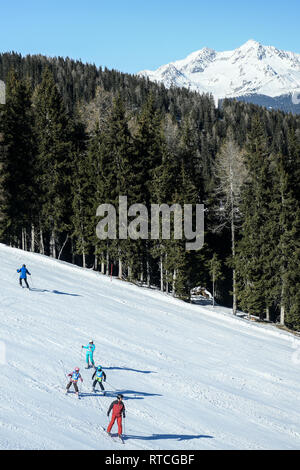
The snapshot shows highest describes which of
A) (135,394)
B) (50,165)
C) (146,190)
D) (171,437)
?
(50,165)

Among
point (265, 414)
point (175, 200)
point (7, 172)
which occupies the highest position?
point (7, 172)

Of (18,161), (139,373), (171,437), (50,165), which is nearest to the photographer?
(171,437)

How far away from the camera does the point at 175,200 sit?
39469 mm

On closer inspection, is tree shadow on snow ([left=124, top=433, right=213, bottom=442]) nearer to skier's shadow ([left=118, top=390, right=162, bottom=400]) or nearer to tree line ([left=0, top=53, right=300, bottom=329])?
skier's shadow ([left=118, top=390, right=162, bottom=400])

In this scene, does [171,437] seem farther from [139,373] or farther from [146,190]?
[146,190]

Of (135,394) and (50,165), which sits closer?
(135,394)

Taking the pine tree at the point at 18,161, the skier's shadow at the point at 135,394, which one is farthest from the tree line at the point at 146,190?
the skier's shadow at the point at 135,394

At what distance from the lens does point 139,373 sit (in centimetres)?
1753

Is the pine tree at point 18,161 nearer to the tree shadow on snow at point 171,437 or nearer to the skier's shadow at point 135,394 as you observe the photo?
the skier's shadow at point 135,394

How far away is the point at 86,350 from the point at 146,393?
345 centimetres

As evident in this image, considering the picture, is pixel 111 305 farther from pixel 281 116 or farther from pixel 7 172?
pixel 281 116

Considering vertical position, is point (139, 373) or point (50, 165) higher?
point (50, 165)

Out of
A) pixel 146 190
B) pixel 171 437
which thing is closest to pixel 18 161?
pixel 146 190
